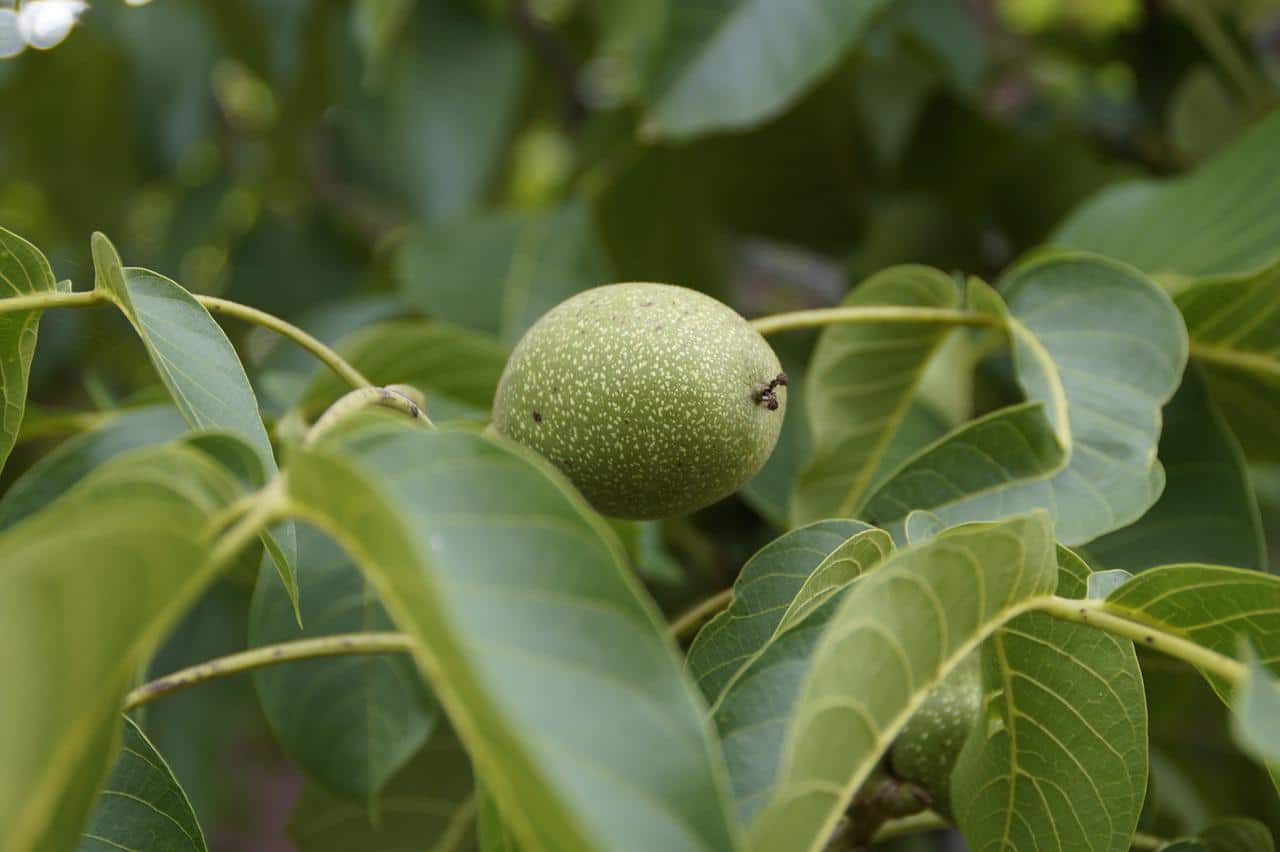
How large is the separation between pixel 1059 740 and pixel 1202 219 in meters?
0.60

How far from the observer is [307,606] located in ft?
2.69

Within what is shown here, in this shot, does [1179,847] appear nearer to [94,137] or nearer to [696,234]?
[696,234]

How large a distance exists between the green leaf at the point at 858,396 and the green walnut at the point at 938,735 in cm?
20

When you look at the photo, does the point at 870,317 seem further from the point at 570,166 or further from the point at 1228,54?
the point at 570,166

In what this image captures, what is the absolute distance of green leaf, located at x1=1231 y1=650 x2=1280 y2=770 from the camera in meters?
0.38

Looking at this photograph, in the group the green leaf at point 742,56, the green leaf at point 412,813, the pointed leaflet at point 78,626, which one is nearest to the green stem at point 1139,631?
the pointed leaflet at point 78,626

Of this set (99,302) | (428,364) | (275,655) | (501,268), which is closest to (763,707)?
(275,655)

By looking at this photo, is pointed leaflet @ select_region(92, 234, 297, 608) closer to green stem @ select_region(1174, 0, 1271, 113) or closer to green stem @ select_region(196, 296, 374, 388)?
green stem @ select_region(196, 296, 374, 388)

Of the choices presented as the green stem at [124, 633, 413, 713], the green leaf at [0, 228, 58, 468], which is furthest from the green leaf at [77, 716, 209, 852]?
the green leaf at [0, 228, 58, 468]

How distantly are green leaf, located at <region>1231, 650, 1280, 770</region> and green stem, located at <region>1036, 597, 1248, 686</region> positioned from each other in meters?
0.09

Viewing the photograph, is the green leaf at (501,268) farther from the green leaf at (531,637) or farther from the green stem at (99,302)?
the green leaf at (531,637)

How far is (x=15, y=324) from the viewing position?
0.63 meters

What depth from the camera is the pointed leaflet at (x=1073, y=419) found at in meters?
0.70

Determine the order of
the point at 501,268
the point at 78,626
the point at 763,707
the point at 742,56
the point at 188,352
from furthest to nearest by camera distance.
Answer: the point at 501,268 → the point at 742,56 → the point at 188,352 → the point at 763,707 → the point at 78,626
